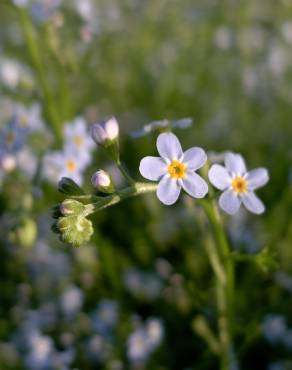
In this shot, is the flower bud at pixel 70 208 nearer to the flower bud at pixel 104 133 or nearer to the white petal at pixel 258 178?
the flower bud at pixel 104 133

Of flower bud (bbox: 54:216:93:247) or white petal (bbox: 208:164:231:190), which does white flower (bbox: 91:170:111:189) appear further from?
white petal (bbox: 208:164:231:190)

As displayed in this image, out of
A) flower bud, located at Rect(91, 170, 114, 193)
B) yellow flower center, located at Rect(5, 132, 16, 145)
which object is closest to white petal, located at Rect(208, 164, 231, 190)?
flower bud, located at Rect(91, 170, 114, 193)

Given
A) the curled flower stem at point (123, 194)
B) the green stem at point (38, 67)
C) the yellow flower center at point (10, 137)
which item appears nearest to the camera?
the curled flower stem at point (123, 194)

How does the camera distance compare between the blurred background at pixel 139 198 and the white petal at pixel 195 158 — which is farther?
the blurred background at pixel 139 198

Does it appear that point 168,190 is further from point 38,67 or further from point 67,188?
point 38,67

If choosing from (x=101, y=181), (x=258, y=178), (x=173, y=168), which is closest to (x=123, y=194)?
(x=101, y=181)

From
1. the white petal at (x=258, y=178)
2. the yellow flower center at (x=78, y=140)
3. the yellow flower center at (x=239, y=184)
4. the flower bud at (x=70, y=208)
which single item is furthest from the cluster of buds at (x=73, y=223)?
the yellow flower center at (x=78, y=140)
